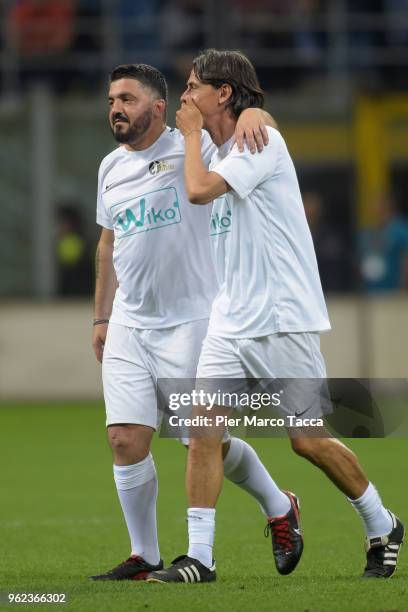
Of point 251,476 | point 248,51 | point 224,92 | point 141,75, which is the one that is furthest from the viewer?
point 248,51

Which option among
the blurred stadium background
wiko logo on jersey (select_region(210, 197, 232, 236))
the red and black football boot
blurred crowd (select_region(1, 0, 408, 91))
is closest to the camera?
wiko logo on jersey (select_region(210, 197, 232, 236))

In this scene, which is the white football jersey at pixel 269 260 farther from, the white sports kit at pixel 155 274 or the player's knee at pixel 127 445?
the player's knee at pixel 127 445

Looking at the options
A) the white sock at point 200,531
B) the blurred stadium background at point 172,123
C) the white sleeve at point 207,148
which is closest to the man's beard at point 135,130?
the white sleeve at point 207,148

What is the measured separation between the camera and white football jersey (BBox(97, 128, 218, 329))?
6.49m

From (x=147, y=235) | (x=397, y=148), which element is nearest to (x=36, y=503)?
(x=147, y=235)

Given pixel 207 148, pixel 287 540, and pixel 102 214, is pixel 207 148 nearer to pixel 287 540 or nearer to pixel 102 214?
pixel 102 214

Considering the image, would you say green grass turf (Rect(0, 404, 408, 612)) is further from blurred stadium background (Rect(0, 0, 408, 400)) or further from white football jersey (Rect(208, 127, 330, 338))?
blurred stadium background (Rect(0, 0, 408, 400))

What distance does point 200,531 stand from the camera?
5996mm

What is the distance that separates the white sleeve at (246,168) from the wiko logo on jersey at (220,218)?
20 centimetres

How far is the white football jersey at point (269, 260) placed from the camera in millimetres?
5992

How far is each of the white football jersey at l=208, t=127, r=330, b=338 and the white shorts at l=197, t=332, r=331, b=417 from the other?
0.15 feet

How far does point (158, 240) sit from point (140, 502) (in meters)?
1.12

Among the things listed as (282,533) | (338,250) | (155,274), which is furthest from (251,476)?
(338,250)

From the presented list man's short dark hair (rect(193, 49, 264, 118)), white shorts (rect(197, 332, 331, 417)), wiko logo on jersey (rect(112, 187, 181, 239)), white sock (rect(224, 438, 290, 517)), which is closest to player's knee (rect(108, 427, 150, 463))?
white sock (rect(224, 438, 290, 517))
